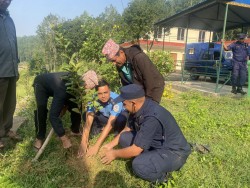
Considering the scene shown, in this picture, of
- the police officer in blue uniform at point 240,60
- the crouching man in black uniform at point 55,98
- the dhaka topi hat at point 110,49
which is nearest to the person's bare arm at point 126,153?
Answer: the crouching man in black uniform at point 55,98

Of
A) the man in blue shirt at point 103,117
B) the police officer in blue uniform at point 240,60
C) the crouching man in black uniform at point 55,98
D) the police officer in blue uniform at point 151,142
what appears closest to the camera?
the police officer in blue uniform at point 151,142

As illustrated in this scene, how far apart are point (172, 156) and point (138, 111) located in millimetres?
584

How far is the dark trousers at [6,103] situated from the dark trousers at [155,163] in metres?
2.02

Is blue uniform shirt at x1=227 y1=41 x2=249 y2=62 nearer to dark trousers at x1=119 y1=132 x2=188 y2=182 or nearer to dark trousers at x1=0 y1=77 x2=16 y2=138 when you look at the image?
dark trousers at x1=119 y1=132 x2=188 y2=182

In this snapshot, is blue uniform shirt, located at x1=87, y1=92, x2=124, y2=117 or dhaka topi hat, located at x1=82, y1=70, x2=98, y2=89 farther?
blue uniform shirt, located at x1=87, y1=92, x2=124, y2=117

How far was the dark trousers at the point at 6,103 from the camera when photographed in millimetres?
3581

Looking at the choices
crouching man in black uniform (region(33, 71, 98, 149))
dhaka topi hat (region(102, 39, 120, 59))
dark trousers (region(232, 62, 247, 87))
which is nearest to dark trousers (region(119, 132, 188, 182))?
crouching man in black uniform (region(33, 71, 98, 149))

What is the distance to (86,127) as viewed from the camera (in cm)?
347

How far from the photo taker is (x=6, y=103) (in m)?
3.86

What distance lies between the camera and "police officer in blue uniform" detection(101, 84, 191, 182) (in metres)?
2.61

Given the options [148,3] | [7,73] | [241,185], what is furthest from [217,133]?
[148,3]

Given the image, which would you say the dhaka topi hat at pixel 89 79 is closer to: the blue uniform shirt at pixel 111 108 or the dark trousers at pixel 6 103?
the blue uniform shirt at pixel 111 108

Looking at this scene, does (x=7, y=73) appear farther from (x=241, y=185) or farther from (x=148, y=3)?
(x=148, y=3)

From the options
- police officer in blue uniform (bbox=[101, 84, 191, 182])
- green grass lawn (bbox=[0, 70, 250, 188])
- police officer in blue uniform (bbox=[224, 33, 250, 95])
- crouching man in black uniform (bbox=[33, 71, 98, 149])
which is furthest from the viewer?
police officer in blue uniform (bbox=[224, 33, 250, 95])
